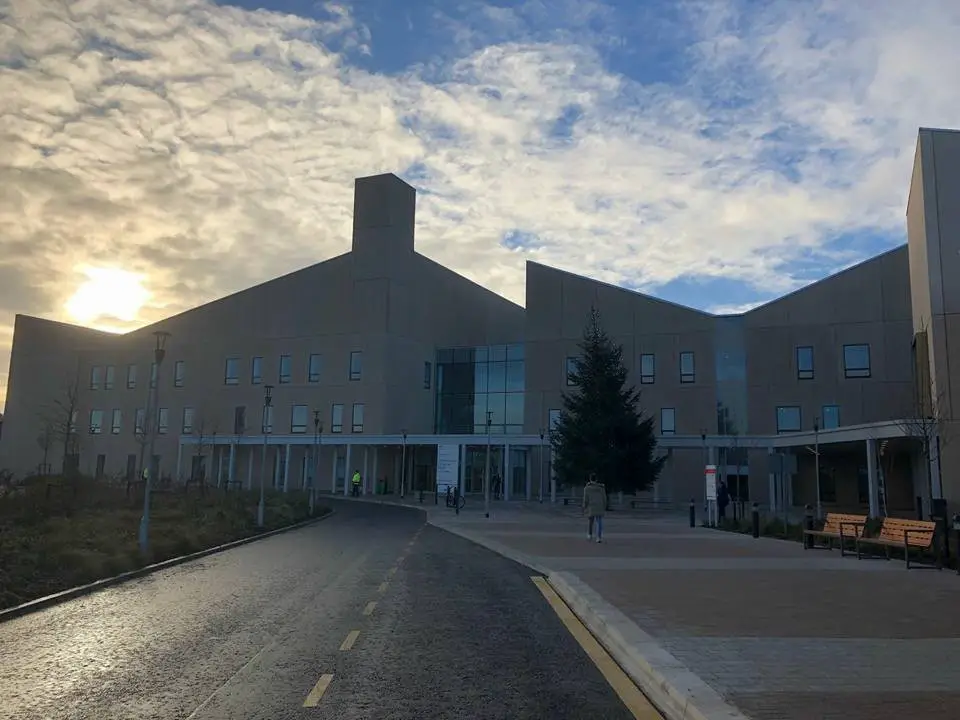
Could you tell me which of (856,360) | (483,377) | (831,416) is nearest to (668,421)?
(831,416)

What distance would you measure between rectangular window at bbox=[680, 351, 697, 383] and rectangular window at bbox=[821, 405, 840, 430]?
25.8 feet

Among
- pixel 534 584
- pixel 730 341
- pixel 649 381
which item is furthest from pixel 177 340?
pixel 534 584

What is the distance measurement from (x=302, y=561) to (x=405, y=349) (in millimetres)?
45590

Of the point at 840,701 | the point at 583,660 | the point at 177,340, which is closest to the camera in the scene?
the point at 840,701

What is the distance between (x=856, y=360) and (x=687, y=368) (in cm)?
981

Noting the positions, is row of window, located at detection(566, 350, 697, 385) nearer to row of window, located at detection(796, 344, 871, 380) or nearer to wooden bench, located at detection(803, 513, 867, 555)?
row of window, located at detection(796, 344, 871, 380)

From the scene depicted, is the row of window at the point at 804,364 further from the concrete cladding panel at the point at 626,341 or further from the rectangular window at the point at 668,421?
the rectangular window at the point at 668,421

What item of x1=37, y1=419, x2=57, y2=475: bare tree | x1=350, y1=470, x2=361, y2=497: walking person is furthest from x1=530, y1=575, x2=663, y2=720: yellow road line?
x1=37, y1=419, x2=57, y2=475: bare tree

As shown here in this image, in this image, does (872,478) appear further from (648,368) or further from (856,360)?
(648,368)

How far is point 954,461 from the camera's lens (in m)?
28.8

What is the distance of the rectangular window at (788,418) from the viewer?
4966 cm

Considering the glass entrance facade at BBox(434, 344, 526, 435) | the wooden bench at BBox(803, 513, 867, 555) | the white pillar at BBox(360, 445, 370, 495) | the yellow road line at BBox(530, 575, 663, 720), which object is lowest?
the yellow road line at BBox(530, 575, 663, 720)

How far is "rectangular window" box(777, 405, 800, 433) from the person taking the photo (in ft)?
163

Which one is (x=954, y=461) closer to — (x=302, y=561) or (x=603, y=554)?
(x=603, y=554)
